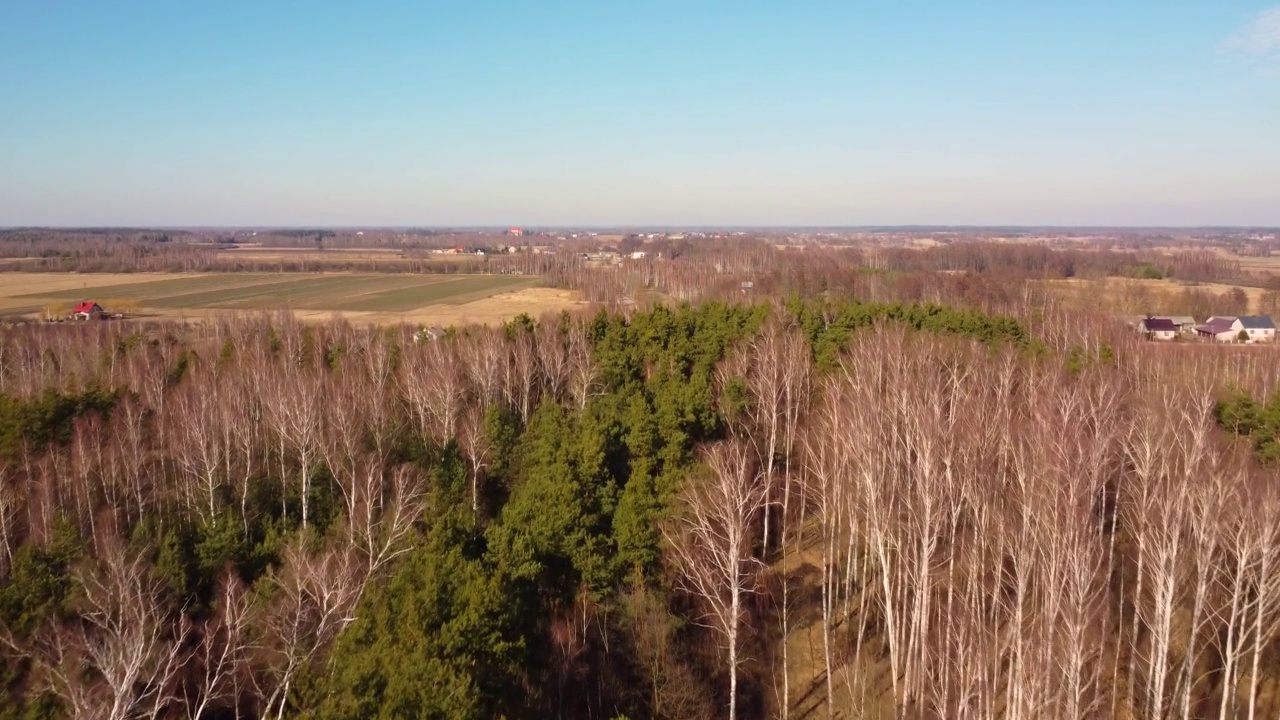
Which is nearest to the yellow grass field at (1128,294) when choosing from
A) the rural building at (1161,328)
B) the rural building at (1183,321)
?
the rural building at (1183,321)

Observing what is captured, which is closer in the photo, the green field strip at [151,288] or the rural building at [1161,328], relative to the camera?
Result: the rural building at [1161,328]

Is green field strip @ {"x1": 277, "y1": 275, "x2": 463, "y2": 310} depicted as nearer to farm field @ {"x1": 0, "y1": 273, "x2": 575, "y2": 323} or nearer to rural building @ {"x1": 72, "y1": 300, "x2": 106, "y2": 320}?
farm field @ {"x1": 0, "y1": 273, "x2": 575, "y2": 323}

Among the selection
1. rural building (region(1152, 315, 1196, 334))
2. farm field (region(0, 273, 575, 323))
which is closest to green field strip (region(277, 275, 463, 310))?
farm field (region(0, 273, 575, 323))

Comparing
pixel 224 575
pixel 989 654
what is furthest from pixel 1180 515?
pixel 224 575

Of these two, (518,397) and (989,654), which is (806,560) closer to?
(989,654)

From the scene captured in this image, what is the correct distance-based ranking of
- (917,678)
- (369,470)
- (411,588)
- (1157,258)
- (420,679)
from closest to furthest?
(420,679) < (411,588) < (917,678) < (369,470) < (1157,258)

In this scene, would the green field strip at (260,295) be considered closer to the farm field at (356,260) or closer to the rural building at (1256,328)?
the farm field at (356,260)

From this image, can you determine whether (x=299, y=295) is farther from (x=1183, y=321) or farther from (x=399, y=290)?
(x=1183, y=321)
